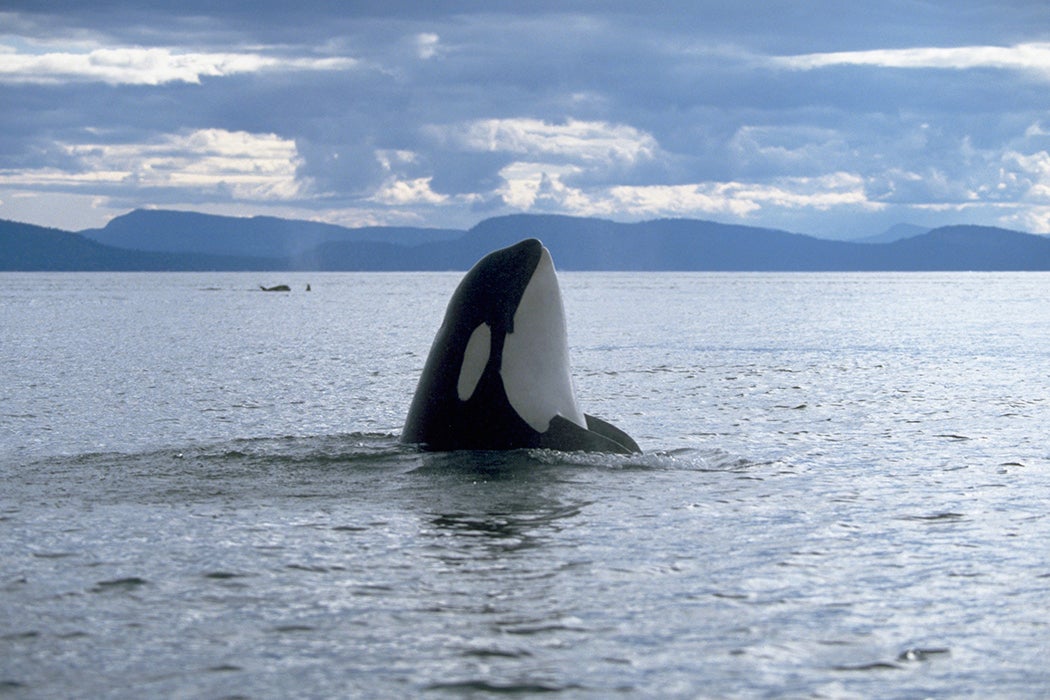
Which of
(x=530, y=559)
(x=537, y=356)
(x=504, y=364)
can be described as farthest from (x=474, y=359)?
(x=530, y=559)

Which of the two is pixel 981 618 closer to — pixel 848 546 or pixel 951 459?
pixel 848 546

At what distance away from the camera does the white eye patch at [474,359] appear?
13320mm

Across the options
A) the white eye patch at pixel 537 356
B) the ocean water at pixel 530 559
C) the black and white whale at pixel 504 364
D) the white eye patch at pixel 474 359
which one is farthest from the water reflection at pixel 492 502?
the white eye patch at pixel 474 359

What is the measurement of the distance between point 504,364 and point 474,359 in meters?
0.32

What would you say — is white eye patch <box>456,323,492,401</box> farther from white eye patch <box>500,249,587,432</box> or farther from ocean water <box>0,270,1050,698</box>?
ocean water <box>0,270,1050,698</box>

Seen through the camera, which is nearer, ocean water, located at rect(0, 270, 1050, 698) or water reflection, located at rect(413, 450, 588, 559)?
ocean water, located at rect(0, 270, 1050, 698)

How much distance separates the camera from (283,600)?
26.8 feet

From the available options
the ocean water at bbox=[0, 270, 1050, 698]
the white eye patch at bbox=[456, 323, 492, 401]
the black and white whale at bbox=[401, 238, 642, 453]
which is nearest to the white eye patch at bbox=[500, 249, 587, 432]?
the black and white whale at bbox=[401, 238, 642, 453]

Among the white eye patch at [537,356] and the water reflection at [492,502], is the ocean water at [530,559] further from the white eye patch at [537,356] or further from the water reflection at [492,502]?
the white eye patch at [537,356]

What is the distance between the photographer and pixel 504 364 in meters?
13.3

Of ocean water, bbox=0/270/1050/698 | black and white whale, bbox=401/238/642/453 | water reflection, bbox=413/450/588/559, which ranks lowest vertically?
ocean water, bbox=0/270/1050/698

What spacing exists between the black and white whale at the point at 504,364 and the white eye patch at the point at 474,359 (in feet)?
0.03

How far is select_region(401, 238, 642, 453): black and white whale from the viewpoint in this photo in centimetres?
1338

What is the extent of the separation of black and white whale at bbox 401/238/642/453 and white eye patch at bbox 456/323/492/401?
0.03ft
